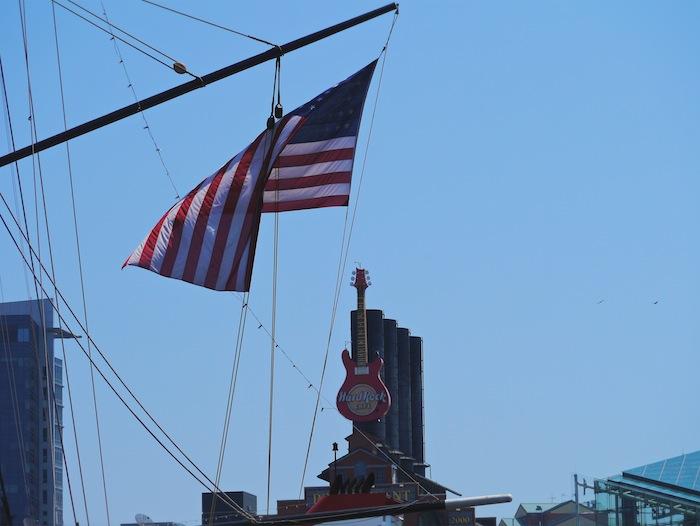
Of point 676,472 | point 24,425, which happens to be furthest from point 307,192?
point 24,425

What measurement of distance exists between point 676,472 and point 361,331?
32615mm

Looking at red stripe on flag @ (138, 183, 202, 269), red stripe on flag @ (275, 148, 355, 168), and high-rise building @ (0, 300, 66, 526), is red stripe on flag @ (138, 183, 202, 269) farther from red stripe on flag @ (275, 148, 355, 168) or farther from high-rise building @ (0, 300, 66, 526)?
high-rise building @ (0, 300, 66, 526)

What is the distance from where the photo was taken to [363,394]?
106 meters

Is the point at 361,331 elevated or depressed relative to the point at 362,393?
elevated

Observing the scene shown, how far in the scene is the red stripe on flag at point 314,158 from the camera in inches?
1168

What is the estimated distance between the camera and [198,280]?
27562 millimetres

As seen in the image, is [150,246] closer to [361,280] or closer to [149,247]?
[149,247]

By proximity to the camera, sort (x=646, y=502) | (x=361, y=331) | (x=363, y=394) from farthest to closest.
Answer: (x=361, y=331) → (x=363, y=394) → (x=646, y=502)

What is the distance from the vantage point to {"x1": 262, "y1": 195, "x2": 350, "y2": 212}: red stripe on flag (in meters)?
29.7

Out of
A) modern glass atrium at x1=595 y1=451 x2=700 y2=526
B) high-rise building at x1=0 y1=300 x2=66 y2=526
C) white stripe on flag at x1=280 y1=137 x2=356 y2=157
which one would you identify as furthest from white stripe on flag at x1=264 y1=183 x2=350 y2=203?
high-rise building at x1=0 y1=300 x2=66 y2=526

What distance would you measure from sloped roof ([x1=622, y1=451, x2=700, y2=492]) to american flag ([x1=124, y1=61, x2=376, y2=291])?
2176 inches

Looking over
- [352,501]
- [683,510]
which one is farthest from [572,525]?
[352,501]

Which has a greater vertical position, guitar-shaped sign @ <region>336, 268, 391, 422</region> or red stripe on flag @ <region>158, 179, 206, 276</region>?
guitar-shaped sign @ <region>336, 268, 391, 422</region>

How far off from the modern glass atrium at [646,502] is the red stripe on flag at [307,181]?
48.0 m
